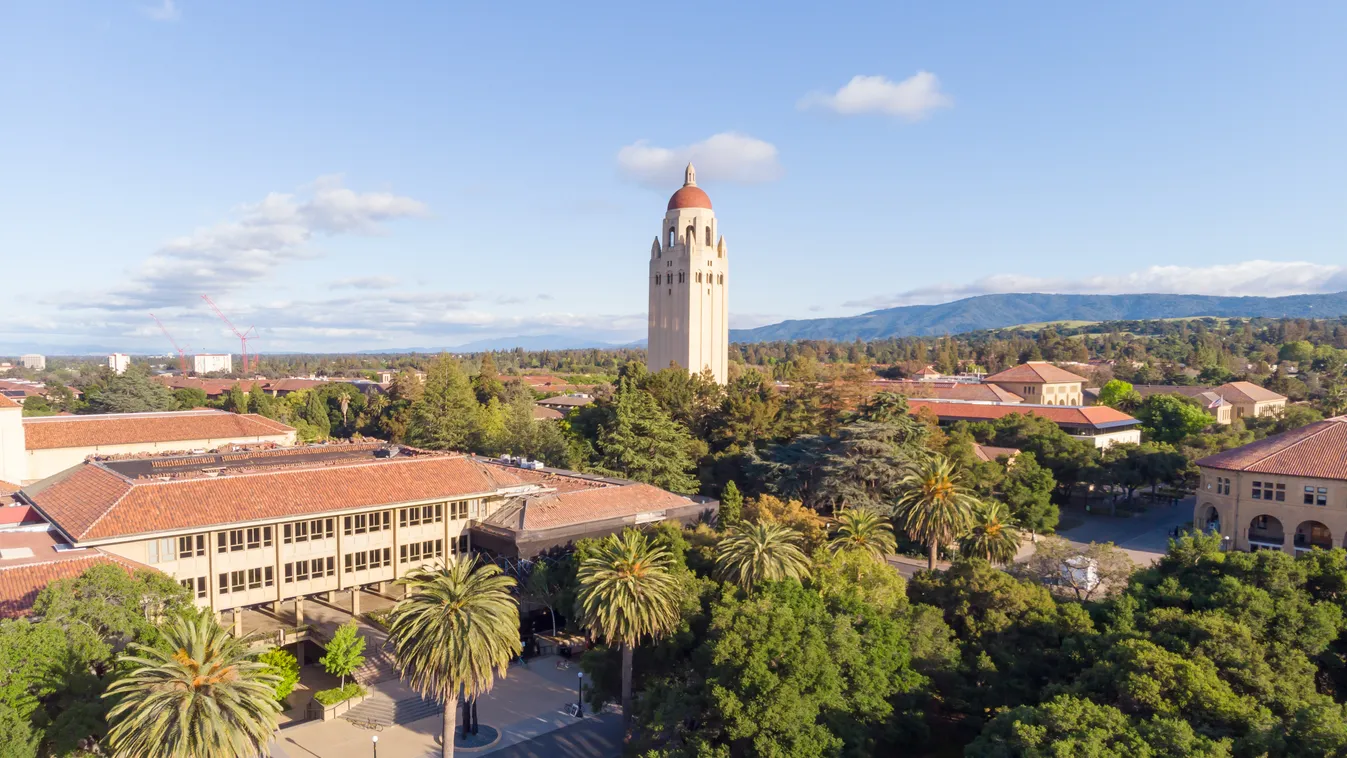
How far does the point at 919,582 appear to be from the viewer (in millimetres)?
35562

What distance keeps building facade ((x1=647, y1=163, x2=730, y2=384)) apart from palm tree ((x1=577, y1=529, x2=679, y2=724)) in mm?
53984

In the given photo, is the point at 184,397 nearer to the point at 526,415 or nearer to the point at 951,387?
the point at 526,415

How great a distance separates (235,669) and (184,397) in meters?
97.6

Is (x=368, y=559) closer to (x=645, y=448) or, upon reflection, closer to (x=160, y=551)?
(x=160, y=551)

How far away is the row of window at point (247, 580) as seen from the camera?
1435 inches

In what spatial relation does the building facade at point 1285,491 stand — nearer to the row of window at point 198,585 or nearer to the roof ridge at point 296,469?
the roof ridge at point 296,469

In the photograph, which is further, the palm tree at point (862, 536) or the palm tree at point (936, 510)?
the palm tree at point (936, 510)

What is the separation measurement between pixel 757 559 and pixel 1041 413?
61602 millimetres

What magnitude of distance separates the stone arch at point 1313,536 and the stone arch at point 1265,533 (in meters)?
0.88

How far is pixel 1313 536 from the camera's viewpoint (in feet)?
160

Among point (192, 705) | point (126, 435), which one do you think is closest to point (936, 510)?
point (192, 705)

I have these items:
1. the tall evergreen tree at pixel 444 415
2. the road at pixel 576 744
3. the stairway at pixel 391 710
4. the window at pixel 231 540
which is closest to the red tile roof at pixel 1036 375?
the tall evergreen tree at pixel 444 415

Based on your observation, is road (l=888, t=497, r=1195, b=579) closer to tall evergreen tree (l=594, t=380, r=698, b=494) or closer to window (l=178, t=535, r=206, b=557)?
tall evergreen tree (l=594, t=380, r=698, b=494)

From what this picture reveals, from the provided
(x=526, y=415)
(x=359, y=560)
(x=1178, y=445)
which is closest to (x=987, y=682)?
(x=359, y=560)
